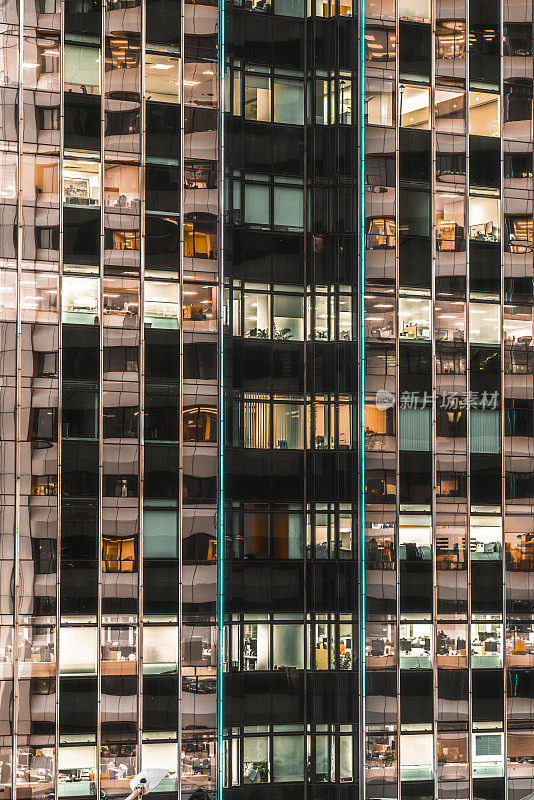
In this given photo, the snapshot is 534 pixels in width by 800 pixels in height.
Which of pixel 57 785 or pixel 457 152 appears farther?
pixel 457 152

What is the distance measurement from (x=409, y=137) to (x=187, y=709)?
18.6 meters

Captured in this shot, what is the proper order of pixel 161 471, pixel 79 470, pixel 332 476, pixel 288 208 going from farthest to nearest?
pixel 288 208, pixel 332 476, pixel 161 471, pixel 79 470

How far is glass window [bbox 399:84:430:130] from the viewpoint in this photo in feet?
78.7

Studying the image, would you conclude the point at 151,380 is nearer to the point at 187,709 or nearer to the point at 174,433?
the point at 174,433

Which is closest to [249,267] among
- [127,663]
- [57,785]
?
[127,663]

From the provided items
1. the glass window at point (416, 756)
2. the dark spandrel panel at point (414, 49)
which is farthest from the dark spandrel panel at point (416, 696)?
the dark spandrel panel at point (414, 49)

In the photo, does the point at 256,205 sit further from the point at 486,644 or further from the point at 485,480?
the point at 486,644

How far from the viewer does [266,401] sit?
2309 centimetres

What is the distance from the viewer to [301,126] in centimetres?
2361

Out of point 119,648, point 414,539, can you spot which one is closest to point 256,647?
point 119,648

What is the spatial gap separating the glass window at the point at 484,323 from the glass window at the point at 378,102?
6441mm

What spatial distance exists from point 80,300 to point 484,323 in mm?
12526

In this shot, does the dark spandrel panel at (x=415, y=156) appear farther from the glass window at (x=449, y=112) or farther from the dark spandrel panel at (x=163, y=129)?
the dark spandrel panel at (x=163, y=129)

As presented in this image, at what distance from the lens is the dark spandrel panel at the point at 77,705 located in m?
21.8
